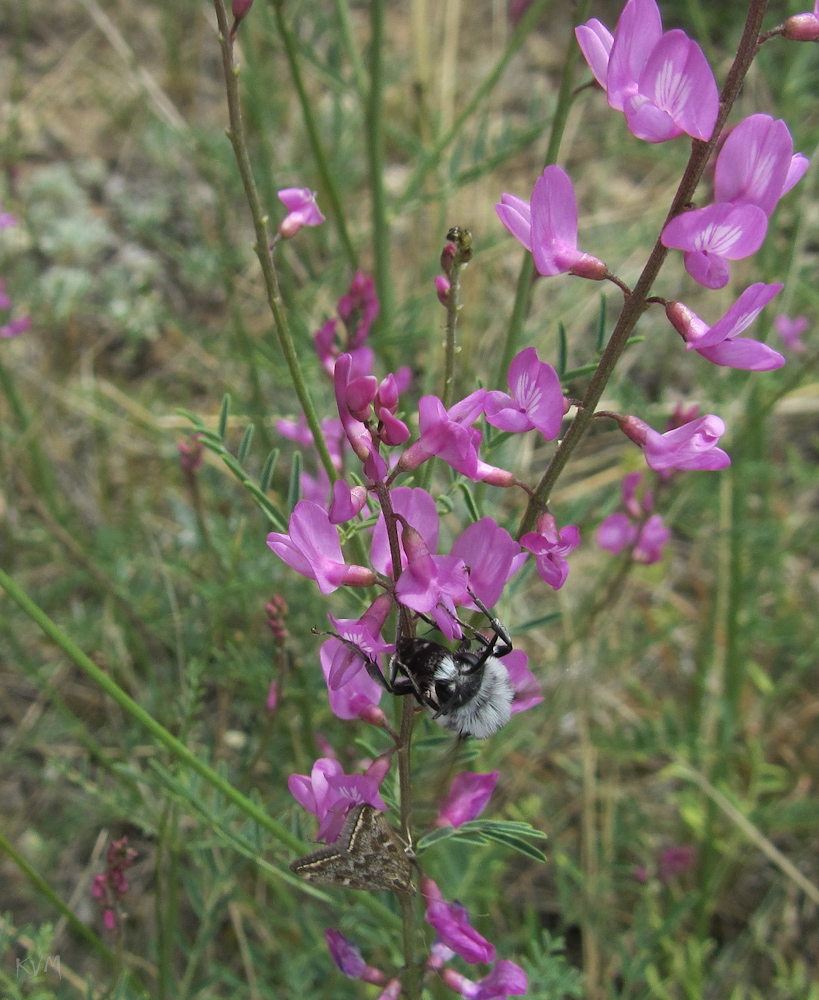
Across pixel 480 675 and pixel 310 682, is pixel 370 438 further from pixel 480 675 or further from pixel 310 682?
pixel 310 682

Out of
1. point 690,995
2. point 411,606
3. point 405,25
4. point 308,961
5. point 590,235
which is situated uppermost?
point 411,606

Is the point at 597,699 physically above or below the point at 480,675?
below

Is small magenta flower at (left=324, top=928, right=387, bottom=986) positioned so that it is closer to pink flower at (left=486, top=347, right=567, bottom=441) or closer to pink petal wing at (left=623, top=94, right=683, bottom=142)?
pink flower at (left=486, top=347, right=567, bottom=441)

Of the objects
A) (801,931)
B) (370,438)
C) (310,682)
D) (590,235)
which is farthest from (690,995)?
(590,235)

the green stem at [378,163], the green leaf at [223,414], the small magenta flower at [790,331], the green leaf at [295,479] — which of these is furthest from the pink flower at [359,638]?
the small magenta flower at [790,331]

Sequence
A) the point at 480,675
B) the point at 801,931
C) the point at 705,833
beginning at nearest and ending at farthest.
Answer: the point at 480,675, the point at 705,833, the point at 801,931

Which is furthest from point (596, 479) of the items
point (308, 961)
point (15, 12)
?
A: point (15, 12)

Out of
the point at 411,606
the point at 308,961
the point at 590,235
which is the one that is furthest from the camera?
the point at 590,235

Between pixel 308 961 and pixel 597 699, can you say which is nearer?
pixel 308 961
